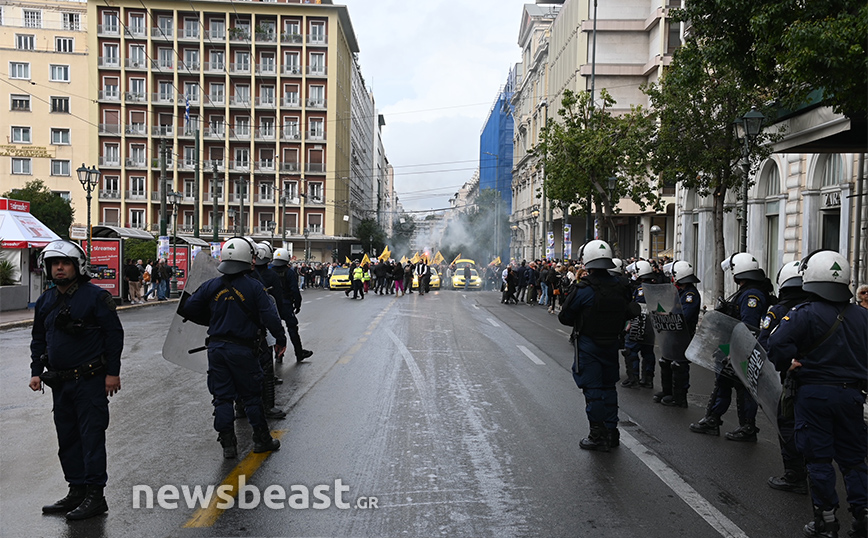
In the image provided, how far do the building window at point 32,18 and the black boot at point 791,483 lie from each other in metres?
80.3

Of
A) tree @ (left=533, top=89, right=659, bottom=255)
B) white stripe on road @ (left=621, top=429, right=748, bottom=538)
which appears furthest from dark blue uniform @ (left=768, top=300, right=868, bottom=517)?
tree @ (left=533, top=89, right=659, bottom=255)

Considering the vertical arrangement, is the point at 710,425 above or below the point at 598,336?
below

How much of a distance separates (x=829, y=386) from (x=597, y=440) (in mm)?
2282

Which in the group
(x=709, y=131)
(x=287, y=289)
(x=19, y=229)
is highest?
(x=709, y=131)

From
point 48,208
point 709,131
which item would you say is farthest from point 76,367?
point 48,208

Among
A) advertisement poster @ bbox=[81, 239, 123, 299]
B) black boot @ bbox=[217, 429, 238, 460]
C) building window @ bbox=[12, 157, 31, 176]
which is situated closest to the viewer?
black boot @ bbox=[217, 429, 238, 460]

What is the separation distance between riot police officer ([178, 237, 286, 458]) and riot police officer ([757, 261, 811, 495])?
12.9 ft

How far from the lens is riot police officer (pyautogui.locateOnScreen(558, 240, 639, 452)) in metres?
6.70

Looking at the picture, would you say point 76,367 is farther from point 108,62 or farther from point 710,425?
point 108,62

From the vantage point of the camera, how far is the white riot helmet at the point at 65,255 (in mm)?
4930

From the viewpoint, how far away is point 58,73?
229ft

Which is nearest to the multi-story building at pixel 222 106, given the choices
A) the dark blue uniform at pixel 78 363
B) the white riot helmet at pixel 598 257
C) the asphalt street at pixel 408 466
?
the asphalt street at pixel 408 466

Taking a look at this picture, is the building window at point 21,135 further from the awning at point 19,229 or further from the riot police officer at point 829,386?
the riot police officer at point 829,386

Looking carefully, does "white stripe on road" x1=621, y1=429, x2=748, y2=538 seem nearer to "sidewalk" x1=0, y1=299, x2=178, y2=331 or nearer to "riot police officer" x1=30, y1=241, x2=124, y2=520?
"riot police officer" x1=30, y1=241, x2=124, y2=520
